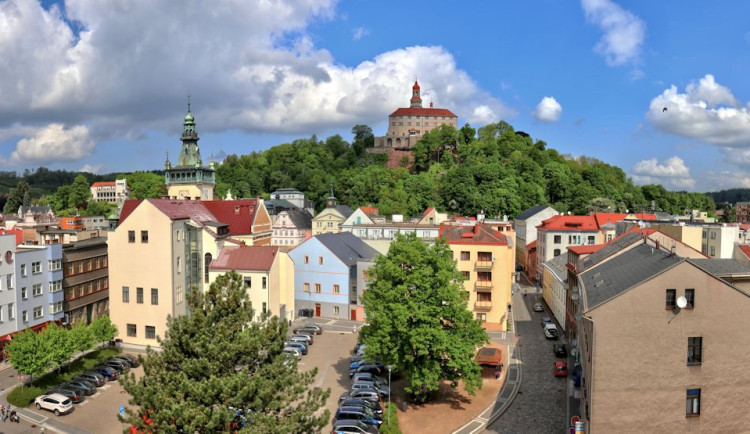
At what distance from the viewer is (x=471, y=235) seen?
5322 centimetres

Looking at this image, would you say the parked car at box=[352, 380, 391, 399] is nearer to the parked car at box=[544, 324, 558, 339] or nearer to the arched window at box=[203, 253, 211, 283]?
the parked car at box=[544, 324, 558, 339]

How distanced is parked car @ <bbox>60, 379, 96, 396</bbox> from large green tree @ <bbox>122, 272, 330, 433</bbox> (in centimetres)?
1972

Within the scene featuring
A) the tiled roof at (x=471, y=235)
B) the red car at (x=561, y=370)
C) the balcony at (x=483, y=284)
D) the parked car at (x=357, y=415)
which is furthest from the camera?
the tiled roof at (x=471, y=235)

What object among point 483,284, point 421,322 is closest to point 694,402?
point 421,322

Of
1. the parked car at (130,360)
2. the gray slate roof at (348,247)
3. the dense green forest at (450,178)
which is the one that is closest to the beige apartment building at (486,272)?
the gray slate roof at (348,247)

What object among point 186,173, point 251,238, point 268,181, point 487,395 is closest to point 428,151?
point 268,181

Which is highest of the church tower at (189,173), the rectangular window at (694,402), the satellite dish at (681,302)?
the church tower at (189,173)

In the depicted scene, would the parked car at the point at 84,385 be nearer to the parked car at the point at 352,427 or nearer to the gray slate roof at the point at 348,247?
the parked car at the point at 352,427

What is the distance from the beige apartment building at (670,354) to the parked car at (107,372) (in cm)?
3260

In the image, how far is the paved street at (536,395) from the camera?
103 feet

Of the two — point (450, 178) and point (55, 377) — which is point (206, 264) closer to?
point (55, 377)

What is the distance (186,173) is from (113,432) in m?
52.5

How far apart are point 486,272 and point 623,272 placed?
25.0 m

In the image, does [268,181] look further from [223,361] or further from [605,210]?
[223,361]
